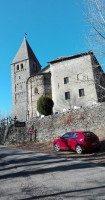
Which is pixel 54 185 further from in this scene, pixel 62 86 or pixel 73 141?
pixel 62 86

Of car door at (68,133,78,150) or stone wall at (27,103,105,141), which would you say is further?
stone wall at (27,103,105,141)

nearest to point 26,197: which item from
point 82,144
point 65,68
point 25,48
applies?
point 82,144

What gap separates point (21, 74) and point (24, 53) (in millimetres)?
7126

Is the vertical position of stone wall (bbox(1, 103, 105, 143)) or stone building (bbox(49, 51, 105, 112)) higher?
stone building (bbox(49, 51, 105, 112))

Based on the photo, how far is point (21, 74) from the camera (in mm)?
48094

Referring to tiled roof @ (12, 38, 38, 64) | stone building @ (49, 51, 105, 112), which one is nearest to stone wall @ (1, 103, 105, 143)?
stone building @ (49, 51, 105, 112)

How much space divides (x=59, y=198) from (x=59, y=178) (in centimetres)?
161

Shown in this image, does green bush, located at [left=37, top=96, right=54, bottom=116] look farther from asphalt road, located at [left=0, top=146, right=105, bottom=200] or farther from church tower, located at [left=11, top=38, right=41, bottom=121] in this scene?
church tower, located at [left=11, top=38, right=41, bottom=121]

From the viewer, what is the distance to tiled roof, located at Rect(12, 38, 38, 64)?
4947 centimetres

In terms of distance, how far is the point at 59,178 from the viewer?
5.39m

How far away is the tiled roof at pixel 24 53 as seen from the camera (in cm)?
4947

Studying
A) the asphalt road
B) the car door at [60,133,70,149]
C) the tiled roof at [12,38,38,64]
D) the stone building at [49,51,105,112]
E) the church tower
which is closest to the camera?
the asphalt road

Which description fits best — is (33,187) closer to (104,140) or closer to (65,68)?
(104,140)

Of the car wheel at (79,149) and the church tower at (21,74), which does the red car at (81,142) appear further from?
the church tower at (21,74)
